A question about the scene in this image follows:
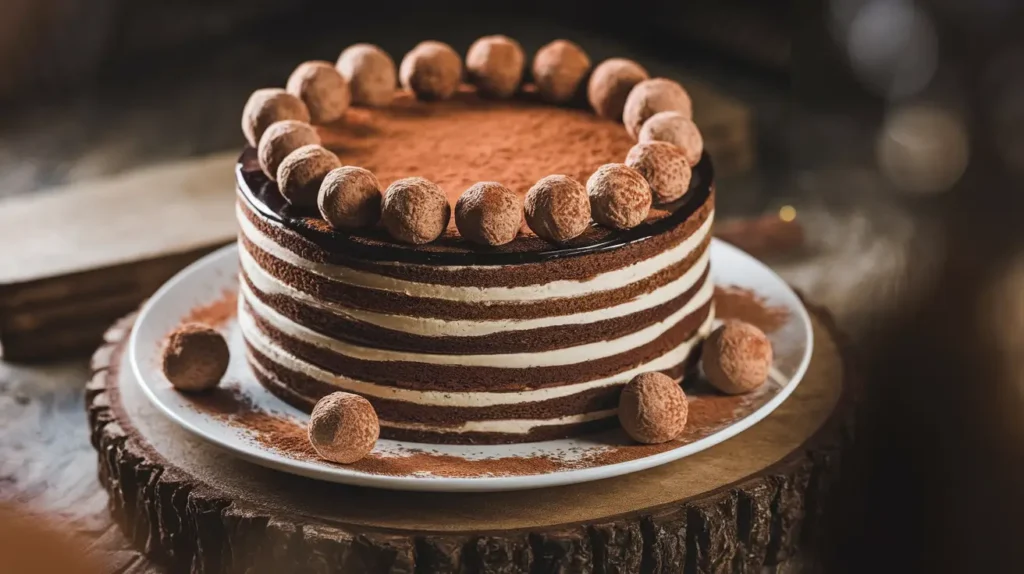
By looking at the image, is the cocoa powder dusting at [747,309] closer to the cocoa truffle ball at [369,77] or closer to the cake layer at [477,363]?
the cake layer at [477,363]

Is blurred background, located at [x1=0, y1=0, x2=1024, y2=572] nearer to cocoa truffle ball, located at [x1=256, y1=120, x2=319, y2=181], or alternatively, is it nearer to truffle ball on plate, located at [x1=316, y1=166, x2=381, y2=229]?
cocoa truffle ball, located at [x1=256, y1=120, x2=319, y2=181]

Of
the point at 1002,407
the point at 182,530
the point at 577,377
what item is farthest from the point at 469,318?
the point at 1002,407

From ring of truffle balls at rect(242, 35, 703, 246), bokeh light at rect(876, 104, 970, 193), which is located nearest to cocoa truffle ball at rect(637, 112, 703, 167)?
ring of truffle balls at rect(242, 35, 703, 246)

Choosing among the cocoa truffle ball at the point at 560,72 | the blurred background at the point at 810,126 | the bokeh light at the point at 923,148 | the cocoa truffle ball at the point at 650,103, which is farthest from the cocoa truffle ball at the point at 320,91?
the bokeh light at the point at 923,148

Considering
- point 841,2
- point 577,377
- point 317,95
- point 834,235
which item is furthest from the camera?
point 841,2

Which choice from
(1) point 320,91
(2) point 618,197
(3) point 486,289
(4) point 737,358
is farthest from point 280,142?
(4) point 737,358

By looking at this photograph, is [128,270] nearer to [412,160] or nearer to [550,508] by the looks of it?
[412,160]

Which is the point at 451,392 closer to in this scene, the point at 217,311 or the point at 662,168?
the point at 662,168
